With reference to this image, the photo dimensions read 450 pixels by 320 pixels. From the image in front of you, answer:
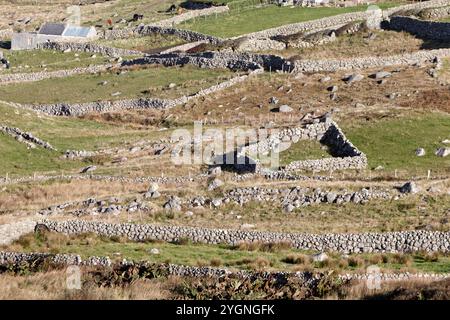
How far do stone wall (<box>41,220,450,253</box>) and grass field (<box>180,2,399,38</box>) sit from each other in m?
64.0

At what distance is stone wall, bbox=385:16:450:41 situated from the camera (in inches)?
3652

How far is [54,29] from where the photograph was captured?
114875mm

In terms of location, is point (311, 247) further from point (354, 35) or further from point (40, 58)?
point (40, 58)

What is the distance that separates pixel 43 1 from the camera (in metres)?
182

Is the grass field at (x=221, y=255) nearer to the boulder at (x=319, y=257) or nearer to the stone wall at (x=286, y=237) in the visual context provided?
the boulder at (x=319, y=257)

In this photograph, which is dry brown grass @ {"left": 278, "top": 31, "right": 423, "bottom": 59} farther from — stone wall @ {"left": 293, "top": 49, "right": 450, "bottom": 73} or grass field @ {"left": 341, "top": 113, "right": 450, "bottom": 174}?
grass field @ {"left": 341, "top": 113, "right": 450, "bottom": 174}

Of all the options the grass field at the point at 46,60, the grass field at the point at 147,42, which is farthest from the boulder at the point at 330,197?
the grass field at the point at 147,42

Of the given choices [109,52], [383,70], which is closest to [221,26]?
[109,52]

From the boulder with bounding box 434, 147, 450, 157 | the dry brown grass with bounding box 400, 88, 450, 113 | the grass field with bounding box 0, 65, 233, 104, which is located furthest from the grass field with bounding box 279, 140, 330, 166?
the grass field with bounding box 0, 65, 233, 104

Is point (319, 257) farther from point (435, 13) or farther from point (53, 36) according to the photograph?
point (53, 36)

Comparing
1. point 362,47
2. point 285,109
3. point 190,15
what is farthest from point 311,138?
point 190,15

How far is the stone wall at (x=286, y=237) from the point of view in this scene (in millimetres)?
42031
